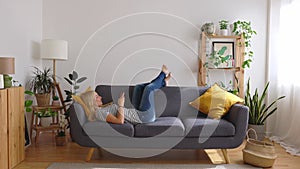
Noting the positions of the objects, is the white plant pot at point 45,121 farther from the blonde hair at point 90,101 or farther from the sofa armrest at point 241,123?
the sofa armrest at point 241,123

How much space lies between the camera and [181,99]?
3617mm

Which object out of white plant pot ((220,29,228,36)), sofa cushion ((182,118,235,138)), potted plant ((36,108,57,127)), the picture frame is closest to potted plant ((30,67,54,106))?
potted plant ((36,108,57,127))

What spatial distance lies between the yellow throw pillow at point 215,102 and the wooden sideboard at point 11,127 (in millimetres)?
2085

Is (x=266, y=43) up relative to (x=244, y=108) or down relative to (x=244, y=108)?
up

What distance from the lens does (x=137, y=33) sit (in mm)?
4355

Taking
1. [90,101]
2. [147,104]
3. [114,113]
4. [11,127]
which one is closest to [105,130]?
[114,113]

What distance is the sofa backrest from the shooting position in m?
3.56

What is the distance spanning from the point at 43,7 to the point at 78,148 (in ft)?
7.62

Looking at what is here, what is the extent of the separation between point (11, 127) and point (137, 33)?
2.33 meters

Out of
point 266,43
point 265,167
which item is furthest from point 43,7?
point 265,167

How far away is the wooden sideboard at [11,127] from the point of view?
2.67 m

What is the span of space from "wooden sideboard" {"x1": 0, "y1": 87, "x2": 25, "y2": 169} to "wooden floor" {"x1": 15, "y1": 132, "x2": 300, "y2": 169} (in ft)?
0.49

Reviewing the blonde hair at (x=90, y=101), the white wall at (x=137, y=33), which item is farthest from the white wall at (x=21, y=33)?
the blonde hair at (x=90, y=101)

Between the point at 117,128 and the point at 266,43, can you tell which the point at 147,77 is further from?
the point at 266,43
